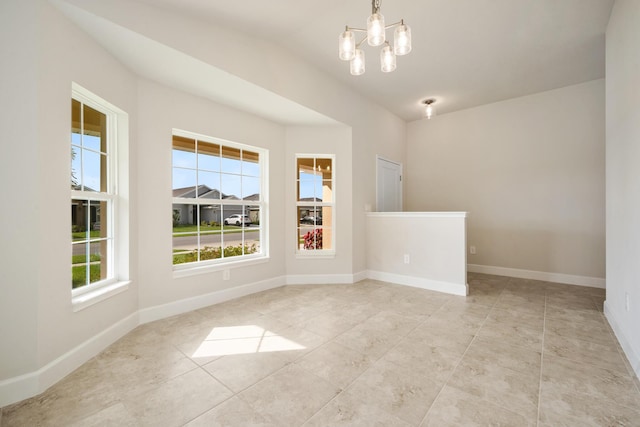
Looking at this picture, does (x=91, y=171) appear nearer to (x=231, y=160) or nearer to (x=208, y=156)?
Result: (x=208, y=156)

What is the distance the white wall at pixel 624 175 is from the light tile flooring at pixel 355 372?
244 mm

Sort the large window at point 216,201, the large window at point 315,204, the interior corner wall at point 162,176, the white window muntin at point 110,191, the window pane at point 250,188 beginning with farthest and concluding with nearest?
1. the large window at point 315,204
2. the window pane at point 250,188
3. the large window at point 216,201
4. the interior corner wall at point 162,176
5. the white window muntin at point 110,191

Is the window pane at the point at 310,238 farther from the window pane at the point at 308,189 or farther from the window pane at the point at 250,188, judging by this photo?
the window pane at the point at 250,188

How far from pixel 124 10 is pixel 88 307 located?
2290 mm

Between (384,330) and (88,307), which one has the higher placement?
(88,307)

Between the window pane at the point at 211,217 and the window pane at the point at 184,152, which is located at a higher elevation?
the window pane at the point at 184,152

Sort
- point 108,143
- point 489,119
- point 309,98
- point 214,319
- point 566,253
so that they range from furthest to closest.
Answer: point 489,119, point 566,253, point 309,98, point 214,319, point 108,143

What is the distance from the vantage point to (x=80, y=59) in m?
2.00

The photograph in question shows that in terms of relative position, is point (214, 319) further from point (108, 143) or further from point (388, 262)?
point (388, 262)

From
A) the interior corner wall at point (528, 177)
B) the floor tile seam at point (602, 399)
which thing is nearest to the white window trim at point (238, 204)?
the floor tile seam at point (602, 399)

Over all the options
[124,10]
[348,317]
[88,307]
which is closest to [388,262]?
[348,317]

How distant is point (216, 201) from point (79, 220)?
4.56 ft

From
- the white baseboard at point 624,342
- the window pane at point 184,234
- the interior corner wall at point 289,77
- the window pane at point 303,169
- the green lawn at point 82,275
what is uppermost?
the interior corner wall at point 289,77

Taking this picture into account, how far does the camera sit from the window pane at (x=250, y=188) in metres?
3.72
